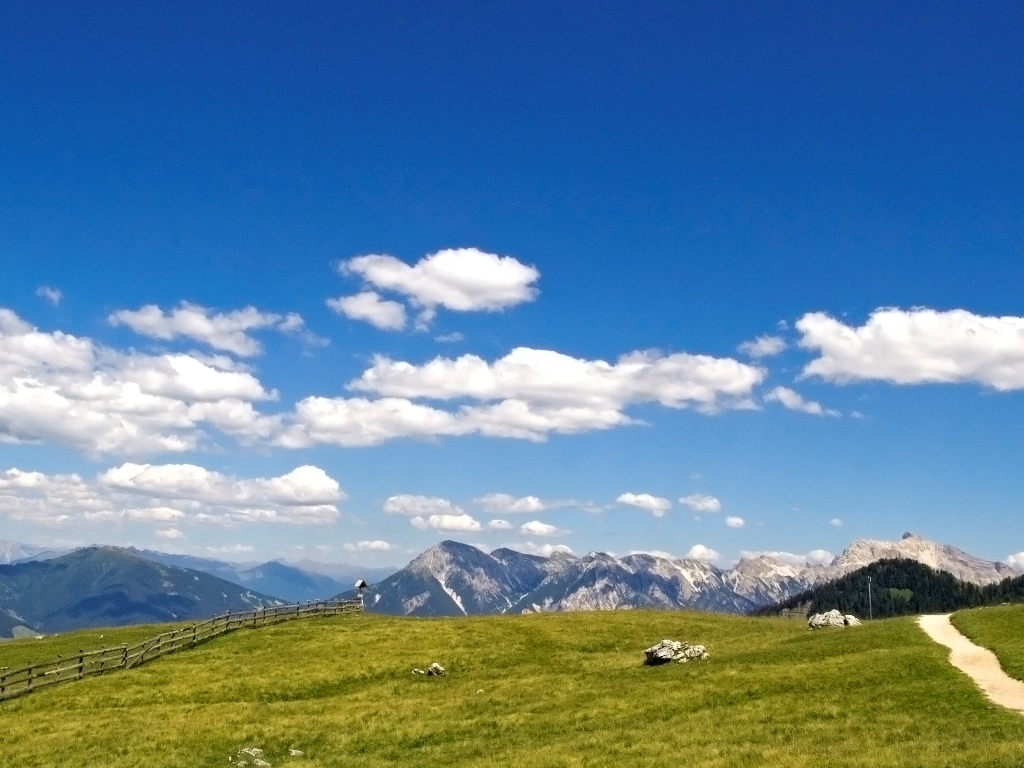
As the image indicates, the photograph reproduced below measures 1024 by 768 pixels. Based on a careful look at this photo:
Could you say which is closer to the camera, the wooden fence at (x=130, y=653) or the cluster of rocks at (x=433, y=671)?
the wooden fence at (x=130, y=653)

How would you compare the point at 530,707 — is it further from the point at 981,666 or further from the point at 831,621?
the point at 831,621

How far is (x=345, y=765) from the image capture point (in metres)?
32.3

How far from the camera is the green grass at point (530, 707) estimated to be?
2859 centimetres

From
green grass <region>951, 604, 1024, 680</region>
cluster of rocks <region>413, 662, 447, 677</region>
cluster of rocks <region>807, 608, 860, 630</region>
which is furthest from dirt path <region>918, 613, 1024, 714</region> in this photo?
cluster of rocks <region>413, 662, 447, 677</region>

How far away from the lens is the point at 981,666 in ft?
128

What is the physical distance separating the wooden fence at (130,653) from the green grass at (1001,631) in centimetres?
5494

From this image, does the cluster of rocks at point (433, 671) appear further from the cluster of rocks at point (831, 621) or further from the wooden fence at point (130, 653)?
the cluster of rocks at point (831, 621)

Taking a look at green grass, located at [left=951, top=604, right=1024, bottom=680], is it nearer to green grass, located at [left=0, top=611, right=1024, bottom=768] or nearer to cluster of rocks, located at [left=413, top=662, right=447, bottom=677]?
green grass, located at [left=0, top=611, right=1024, bottom=768]

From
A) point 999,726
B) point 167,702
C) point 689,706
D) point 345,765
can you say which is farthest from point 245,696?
point 999,726

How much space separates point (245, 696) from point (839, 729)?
34394mm

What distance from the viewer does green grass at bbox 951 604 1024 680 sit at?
128ft

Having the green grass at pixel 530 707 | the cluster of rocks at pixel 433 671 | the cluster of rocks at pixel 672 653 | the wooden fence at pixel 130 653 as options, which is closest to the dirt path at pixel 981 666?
the green grass at pixel 530 707

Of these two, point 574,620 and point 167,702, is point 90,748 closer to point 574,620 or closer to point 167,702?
point 167,702

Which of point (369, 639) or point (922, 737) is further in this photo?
point (369, 639)
